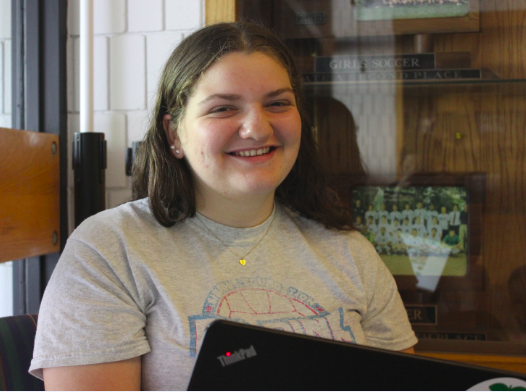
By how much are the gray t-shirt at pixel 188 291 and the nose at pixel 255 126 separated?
21cm

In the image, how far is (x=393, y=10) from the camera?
3.95 feet

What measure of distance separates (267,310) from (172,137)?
1.37ft

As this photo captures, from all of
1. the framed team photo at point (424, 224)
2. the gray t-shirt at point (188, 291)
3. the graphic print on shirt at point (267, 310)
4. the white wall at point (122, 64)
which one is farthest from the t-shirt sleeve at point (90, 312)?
the framed team photo at point (424, 224)

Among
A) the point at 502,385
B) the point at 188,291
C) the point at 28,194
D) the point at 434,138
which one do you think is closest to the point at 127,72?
the point at 28,194

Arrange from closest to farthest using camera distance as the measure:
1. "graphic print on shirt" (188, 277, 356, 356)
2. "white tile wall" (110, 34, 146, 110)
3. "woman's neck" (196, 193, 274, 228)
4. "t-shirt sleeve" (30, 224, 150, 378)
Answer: "t-shirt sleeve" (30, 224, 150, 378)
"graphic print on shirt" (188, 277, 356, 356)
"woman's neck" (196, 193, 274, 228)
"white tile wall" (110, 34, 146, 110)

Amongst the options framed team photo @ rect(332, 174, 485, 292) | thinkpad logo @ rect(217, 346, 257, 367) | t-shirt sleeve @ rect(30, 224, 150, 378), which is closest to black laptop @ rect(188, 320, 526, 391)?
thinkpad logo @ rect(217, 346, 257, 367)

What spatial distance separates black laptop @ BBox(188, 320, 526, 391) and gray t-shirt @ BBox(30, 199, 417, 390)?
1.18 feet

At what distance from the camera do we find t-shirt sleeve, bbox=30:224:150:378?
80 centimetres

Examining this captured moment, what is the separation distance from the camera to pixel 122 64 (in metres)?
1.30

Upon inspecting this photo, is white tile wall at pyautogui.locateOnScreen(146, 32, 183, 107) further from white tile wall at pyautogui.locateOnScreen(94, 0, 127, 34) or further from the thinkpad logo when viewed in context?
the thinkpad logo

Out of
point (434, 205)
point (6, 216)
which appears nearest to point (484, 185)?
point (434, 205)

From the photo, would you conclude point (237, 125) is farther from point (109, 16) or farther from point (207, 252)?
point (109, 16)

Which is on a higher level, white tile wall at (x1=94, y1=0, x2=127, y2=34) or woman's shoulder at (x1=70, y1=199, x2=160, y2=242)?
white tile wall at (x1=94, y1=0, x2=127, y2=34)

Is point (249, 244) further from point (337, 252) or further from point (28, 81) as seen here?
point (28, 81)
